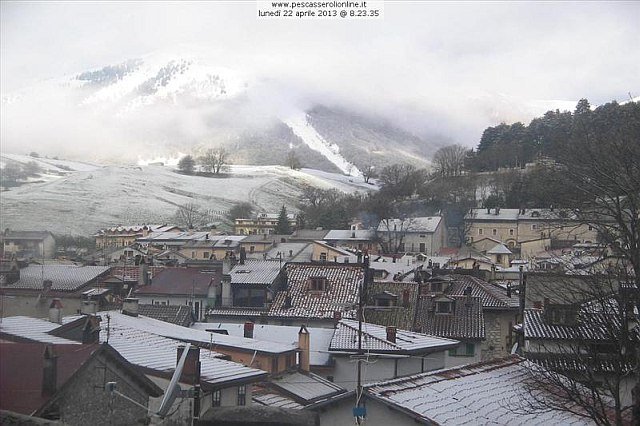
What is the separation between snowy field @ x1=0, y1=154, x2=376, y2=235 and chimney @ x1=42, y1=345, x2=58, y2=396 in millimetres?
1876

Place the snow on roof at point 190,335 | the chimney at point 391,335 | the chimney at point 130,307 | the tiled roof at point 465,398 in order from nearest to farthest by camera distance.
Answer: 1. the tiled roof at point 465,398
2. the snow on roof at point 190,335
3. the chimney at point 130,307
4. the chimney at point 391,335

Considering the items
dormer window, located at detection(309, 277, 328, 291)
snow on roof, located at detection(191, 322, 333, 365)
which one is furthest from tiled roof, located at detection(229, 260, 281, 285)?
snow on roof, located at detection(191, 322, 333, 365)

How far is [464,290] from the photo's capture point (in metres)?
14.2

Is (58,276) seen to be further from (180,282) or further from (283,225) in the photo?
(283,225)

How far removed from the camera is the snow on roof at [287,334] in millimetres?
9312

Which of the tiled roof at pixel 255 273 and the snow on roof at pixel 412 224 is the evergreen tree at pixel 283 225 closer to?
the snow on roof at pixel 412 224

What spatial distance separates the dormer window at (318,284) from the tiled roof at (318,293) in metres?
0.05

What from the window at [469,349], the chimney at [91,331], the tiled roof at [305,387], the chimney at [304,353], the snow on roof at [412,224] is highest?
the snow on roof at [412,224]

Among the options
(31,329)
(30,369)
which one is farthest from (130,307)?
(30,369)

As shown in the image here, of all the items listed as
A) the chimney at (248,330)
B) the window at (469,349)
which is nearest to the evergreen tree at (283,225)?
the window at (469,349)

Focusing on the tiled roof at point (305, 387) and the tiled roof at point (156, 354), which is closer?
the tiled roof at point (156, 354)

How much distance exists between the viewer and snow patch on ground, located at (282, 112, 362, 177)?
45875mm

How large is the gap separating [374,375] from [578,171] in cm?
398

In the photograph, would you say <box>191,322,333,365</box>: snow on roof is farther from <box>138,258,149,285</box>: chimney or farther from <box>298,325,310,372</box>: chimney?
<box>138,258,149,285</box>: chimney
